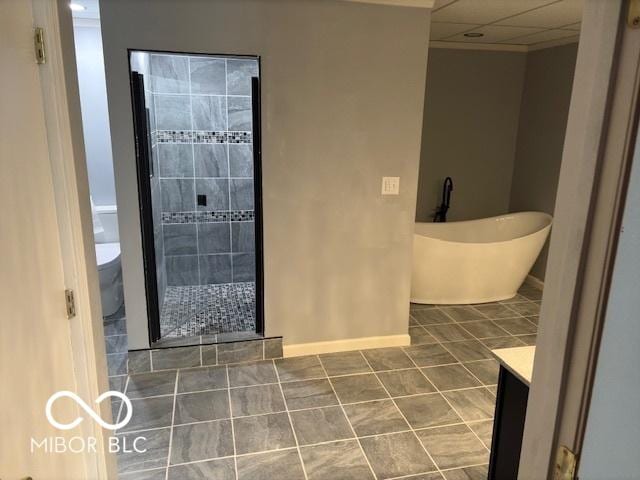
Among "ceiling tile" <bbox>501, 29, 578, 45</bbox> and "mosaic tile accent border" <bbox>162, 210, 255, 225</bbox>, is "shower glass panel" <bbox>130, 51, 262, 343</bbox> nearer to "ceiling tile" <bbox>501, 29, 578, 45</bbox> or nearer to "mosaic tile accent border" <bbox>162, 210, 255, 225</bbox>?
"mosaic tile accent border" <bbox>162, 210, 255, 225</bbox>

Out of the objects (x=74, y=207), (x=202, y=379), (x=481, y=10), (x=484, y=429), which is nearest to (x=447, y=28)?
(x=481, y=10)

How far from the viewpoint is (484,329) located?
3.81m

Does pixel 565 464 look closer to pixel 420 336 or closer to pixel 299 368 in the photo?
pixel 299 368

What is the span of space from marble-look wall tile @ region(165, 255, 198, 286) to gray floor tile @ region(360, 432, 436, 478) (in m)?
2.72

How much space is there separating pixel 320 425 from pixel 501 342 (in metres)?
1.74

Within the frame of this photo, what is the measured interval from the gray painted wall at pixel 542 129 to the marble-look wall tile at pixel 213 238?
3084 mm

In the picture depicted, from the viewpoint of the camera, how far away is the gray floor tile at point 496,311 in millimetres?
4098

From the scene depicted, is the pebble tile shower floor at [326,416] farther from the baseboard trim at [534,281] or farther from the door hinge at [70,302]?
the baseboard trim at [534,281]

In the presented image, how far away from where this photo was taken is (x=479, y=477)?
2.19 metres

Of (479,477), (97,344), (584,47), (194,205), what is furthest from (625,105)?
(194,205)

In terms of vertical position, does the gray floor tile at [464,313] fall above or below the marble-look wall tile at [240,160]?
below

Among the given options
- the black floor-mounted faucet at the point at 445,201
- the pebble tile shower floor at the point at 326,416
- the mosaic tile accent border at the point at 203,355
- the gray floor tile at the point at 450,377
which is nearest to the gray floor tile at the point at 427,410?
the pebble tile shower floor at the point at 326,416

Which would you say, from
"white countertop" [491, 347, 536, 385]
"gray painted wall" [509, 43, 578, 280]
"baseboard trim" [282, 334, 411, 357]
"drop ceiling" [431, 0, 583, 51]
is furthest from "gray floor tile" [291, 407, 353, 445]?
"gray painted wall" [509, 43, 578, 280]

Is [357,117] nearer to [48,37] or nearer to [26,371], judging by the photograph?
[48,37]
